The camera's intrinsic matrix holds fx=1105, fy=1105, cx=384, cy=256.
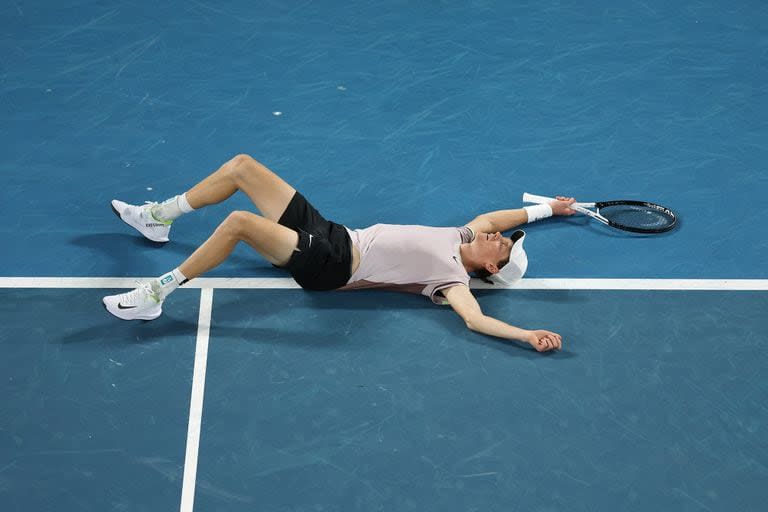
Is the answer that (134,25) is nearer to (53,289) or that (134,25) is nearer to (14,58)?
(14,58)

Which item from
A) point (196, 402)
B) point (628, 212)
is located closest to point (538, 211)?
point (628, 212)

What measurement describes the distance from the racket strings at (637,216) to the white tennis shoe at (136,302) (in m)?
3.33

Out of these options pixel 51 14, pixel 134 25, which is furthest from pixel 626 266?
pixel 51 14

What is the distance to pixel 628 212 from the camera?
8188 mm

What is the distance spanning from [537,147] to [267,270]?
256 cm

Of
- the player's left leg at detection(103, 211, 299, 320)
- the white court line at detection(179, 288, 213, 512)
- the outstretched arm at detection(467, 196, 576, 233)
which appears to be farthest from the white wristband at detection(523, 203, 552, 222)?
the white court line at detection(179, 288, 213, 512)

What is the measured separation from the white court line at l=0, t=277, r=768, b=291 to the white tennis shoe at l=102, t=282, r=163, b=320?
15.1 inches

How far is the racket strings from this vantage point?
8.12m

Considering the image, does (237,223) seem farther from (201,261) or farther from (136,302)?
(136,302)

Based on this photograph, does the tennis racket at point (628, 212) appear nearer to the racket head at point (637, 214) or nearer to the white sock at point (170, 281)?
the racket head at point (637, 214)

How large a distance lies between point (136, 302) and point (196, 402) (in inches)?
32.6

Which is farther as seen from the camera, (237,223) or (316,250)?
(316,250)

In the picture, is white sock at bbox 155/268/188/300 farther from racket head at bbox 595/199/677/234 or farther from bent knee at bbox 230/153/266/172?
racket head at bbox 595/199/677/234

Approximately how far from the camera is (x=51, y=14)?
32.9 ft
